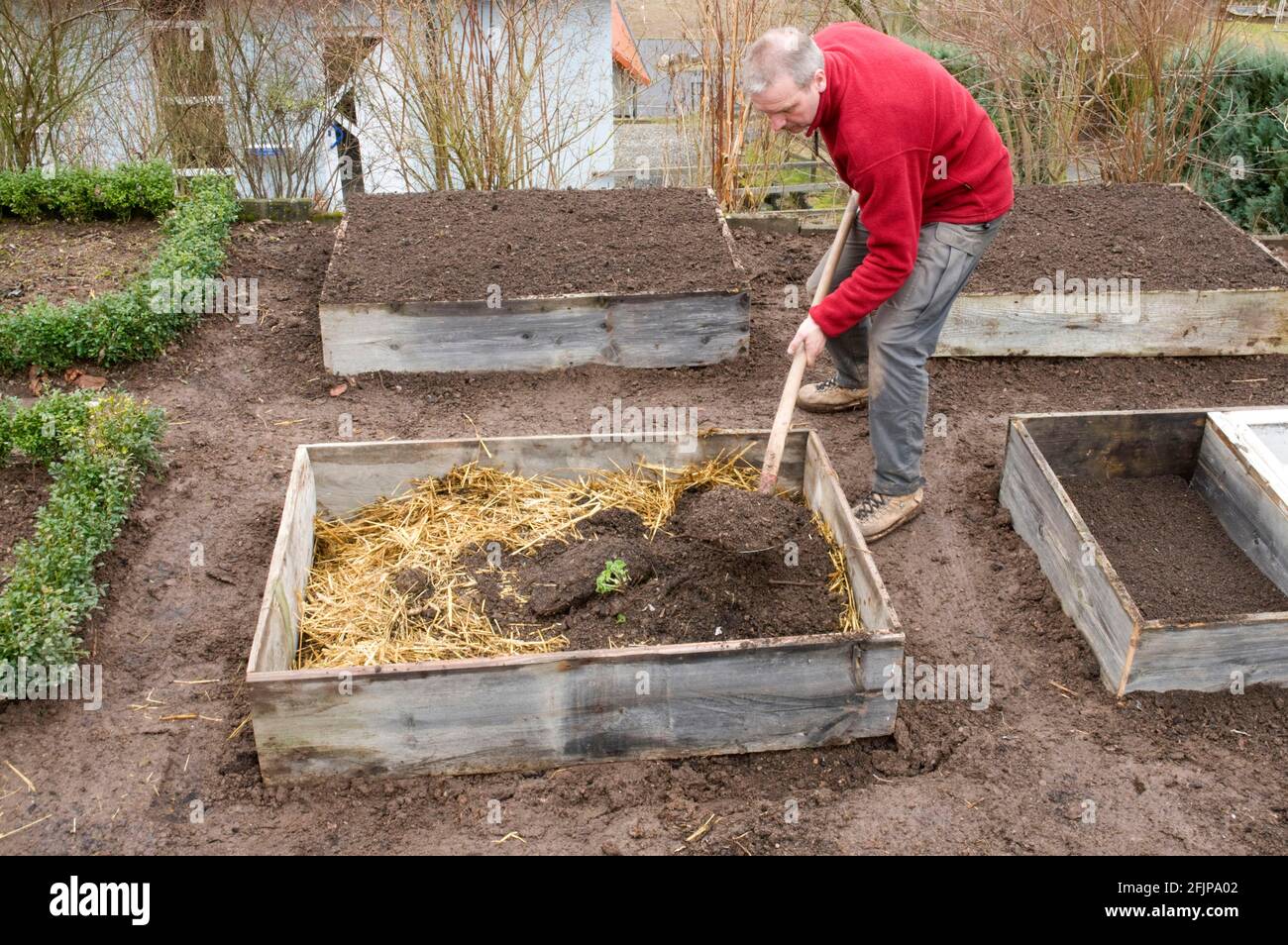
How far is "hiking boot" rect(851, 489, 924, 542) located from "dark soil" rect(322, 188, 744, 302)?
1.52 m

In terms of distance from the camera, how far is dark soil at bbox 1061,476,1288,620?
388cm

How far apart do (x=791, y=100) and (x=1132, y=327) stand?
3036 mm

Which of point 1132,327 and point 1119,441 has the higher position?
point 1132,327

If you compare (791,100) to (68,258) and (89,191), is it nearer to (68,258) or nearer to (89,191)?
(68,258)

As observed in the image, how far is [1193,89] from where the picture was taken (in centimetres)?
730

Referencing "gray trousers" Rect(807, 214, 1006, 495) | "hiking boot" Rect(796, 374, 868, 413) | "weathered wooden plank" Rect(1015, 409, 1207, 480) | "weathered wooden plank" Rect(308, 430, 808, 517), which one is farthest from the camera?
"hiking boot" Rect(796, 374, 868, 413)

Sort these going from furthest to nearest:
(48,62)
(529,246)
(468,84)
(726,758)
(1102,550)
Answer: (48,62) → (468,84) → (529,246) → (1102,550) → (726,758)

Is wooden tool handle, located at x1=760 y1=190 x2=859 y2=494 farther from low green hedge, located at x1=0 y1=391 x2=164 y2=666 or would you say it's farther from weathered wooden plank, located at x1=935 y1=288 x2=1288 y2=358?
low green hedge, located at x1=0 y1=391 x2=164 y2=666

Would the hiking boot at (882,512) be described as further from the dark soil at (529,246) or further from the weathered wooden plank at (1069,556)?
the dark soil at (529,246)


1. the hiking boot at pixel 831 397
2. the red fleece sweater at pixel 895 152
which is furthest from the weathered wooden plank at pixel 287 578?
the hiking boot at pixel 831 397

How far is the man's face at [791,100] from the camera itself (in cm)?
348

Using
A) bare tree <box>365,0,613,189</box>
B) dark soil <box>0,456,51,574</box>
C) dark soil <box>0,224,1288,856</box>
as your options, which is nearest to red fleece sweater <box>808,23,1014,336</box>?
dark soil <box>0,224,1288,856</box>

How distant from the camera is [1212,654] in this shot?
352cm

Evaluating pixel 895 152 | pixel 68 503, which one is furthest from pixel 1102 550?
pixel 68 503
